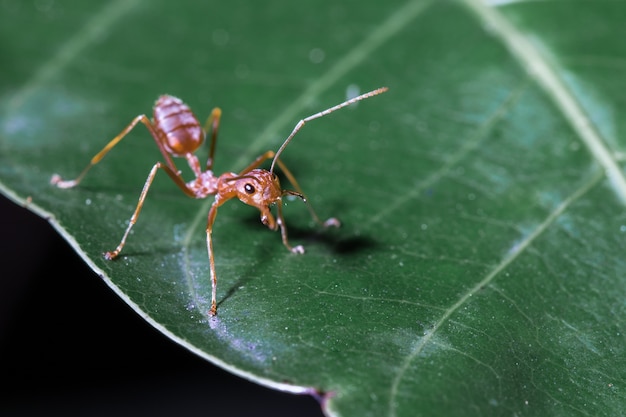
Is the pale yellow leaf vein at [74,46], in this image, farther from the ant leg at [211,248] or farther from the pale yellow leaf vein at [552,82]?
the pale yellow leaf vein at [552,82]

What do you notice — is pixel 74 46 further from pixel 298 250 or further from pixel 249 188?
pixel 298 250

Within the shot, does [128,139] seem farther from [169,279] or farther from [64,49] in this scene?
[169,279]

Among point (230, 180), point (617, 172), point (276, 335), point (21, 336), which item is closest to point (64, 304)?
point (21, 336)

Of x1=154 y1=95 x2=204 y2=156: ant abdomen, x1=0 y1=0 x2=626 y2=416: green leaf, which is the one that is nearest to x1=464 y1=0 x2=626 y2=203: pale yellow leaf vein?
x1=0 y1=0 x2=626 y2=416: green leaf

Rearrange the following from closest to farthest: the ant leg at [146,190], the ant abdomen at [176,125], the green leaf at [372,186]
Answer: the green leaf at [372,186]
the ant leg at [146,190]
the ant abdomen at [176,125]

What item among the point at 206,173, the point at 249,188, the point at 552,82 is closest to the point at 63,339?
the point at 206,173

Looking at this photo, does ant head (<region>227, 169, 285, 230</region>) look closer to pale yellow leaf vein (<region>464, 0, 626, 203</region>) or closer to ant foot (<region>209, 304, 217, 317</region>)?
ant foot (<region>209, 304, 217, 317</region>)

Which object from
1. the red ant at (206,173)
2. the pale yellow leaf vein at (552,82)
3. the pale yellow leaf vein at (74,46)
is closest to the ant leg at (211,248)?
the red ant at (206,173)
